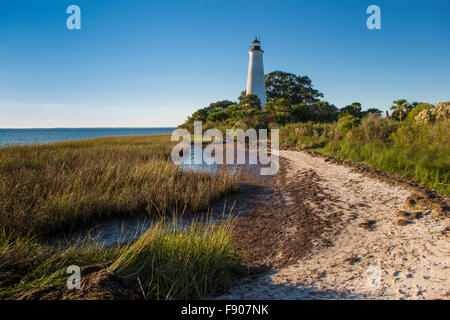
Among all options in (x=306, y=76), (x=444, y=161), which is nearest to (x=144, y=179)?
(x=444, y=161)

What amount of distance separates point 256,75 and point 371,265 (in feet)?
123

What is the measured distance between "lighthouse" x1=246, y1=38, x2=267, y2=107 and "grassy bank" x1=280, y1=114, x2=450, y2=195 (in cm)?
2289

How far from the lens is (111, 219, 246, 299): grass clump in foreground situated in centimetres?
251

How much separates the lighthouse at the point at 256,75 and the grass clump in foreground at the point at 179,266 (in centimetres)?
3625

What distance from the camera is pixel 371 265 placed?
333 centimetres

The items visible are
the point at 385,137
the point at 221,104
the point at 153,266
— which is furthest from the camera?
the point at 221,104

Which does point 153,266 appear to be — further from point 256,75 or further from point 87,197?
point 256,75

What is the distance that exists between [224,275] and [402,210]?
4.56 metres

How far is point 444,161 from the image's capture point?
7047 millimetres

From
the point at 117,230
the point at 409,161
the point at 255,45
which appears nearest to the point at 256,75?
the point at 255,45

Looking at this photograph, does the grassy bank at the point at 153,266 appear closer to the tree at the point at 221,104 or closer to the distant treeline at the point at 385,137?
the distant treeline at the point at 385,137

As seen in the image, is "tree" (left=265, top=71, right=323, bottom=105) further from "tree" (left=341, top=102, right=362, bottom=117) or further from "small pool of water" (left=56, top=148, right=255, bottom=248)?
"small pool of water" (left=56, top=148, right=255, bottom=248)
